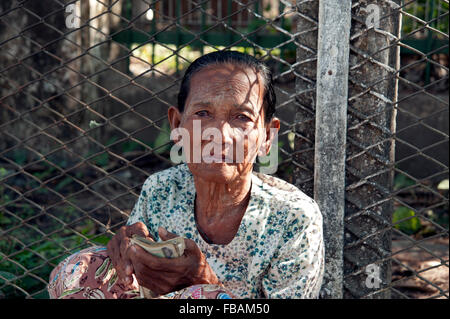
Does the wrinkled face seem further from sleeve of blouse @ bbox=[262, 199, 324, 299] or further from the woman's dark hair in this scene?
sleeve of blouse @ bbox=[262, 199, 324, 299]

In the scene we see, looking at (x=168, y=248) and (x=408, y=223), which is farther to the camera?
(x=408, y=223)

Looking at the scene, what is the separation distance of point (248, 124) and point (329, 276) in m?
0.86

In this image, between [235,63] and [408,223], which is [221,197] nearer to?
[235,63]

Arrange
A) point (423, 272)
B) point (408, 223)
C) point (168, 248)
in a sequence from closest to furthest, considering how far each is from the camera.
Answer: point (168, 248) → point (423, 272) → point (408, 223)

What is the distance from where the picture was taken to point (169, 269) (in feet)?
6.41

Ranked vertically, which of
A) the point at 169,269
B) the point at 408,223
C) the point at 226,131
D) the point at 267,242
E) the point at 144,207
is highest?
the point at 408,223

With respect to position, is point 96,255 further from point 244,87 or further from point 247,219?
point 244,87

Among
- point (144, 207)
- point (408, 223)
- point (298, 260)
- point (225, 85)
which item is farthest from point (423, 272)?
point (225, 85)

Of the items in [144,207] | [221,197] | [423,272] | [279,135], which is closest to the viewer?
[221,197]

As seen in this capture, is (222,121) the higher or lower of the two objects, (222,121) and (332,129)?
the lower

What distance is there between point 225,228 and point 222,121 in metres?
0.43

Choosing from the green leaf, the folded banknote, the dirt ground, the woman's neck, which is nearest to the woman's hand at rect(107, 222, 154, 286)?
the folded banknote

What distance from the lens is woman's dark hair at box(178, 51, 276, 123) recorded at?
2.15 metres

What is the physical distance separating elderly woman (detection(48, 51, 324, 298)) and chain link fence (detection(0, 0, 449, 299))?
41 cm
